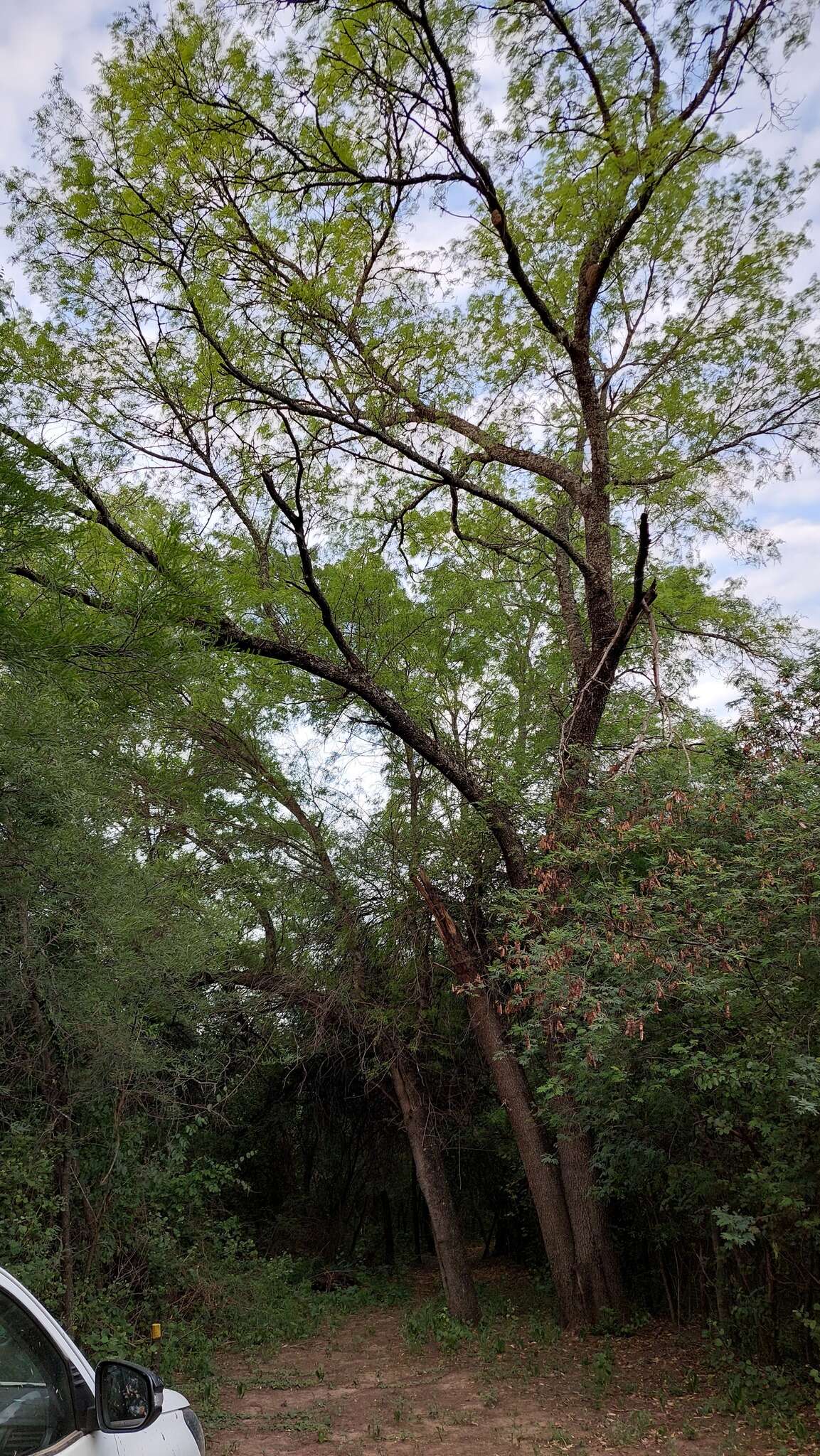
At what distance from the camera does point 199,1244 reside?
1020 cm

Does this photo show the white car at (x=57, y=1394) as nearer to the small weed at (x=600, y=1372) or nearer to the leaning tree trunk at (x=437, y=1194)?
the small weed at (x=600, y=1372)

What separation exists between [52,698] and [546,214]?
21.8ft

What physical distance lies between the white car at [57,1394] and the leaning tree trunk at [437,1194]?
9557 mm

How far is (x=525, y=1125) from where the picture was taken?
35.0ft

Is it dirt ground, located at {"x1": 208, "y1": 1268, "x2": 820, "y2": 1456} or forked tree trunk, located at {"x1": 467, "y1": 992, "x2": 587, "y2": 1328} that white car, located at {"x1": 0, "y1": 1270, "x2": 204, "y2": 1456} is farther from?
forked tree trunk, located at {"x1": 467, "y1": 992, "x2": 587, "y2": 1328}

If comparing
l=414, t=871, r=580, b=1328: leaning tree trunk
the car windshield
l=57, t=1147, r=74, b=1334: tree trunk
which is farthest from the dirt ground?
the car windshield

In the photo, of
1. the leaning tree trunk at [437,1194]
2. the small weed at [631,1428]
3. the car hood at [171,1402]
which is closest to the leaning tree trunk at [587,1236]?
the leaning tree trunk at [437,1194]

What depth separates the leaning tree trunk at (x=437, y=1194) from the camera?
1133 cm

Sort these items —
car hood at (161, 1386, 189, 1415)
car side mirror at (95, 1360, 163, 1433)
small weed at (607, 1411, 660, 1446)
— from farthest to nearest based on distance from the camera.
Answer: small weed at (607, 1411, 660, 1446), car hood at (161, 1386, 189, 1415), car side mirror at (95, 1360, 163, 1433)

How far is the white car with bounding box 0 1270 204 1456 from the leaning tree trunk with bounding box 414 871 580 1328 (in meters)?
8.20

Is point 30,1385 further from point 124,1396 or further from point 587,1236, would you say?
point 587,1236

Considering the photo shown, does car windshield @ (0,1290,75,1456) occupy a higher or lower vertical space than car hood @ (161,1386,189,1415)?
higher

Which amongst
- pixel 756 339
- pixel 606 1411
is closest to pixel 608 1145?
pixel 606 1411

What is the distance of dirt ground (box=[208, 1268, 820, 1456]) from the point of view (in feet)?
22.7
